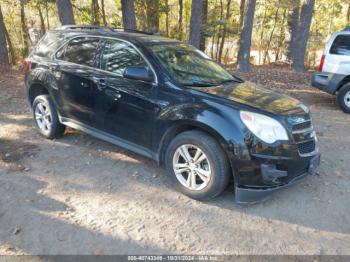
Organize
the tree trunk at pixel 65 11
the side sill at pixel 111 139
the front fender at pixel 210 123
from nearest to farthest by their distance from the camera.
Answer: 1. the front fender at pixel 210 123
2. the side sill at pixel 111 139
3. the tree trunk at pixel 65 11

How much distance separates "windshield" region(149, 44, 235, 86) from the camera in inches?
155

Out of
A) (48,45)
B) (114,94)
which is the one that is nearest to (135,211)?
(114,94)

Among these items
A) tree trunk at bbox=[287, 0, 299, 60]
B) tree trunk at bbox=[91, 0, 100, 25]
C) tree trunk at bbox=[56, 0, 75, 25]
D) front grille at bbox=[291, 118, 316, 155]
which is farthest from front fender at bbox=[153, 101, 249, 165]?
tree trunk at bbox=[91, 0, 100, 25]

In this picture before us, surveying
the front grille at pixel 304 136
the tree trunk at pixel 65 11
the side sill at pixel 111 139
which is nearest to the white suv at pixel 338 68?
the front grille at pixel 304 136

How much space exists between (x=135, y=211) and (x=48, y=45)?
3.37 m

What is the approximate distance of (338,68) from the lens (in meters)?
7.24

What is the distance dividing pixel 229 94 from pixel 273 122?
2.08 feet

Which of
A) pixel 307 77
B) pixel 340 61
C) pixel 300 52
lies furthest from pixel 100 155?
pixel 300 52

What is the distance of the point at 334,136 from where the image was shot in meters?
5.81

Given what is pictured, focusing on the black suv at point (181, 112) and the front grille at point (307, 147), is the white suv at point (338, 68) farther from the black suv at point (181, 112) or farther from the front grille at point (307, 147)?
the front grille at point (307, 147)

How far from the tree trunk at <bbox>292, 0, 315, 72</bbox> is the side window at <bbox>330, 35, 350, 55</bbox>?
5.47 metres

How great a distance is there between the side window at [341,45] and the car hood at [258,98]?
165 inches

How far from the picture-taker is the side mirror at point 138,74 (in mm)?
3758

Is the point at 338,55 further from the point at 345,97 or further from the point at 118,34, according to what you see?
the point at 118,34
